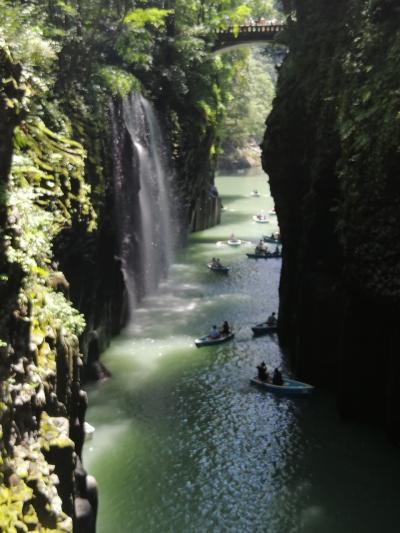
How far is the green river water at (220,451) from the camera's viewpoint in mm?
17609

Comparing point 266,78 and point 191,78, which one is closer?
point 191,78

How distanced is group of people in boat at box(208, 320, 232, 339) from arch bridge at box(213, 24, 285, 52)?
30.6 metres

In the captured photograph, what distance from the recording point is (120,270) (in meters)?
31.5

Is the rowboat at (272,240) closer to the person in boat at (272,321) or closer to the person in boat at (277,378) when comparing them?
the person in boat at (272,321)

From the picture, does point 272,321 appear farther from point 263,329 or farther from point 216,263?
point 216,263

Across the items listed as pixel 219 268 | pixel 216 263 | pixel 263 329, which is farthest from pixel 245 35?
pixel 263 329

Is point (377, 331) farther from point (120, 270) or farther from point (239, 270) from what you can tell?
point (239, 270)

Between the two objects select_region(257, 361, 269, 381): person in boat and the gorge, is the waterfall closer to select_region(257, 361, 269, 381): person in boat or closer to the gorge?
the gorge

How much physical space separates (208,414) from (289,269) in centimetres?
1028

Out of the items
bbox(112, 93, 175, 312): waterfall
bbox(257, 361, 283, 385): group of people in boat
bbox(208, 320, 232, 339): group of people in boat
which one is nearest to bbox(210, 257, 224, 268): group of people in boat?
bbox(112, 93, 175, 312): waterfall

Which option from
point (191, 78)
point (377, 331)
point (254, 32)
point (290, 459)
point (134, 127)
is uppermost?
point (254, 32)

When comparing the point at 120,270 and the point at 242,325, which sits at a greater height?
the point at 120,270

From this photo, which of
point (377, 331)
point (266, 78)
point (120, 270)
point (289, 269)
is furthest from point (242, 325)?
point (266, 78)

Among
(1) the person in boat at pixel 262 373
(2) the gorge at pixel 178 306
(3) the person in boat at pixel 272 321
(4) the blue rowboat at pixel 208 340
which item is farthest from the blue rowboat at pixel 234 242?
(1) the person in boat at pixel 262 373
